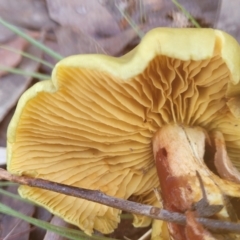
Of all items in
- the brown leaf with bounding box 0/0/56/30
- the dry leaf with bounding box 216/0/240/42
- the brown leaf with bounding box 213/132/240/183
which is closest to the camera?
the brown leaf with bounding box 213/132/240/183

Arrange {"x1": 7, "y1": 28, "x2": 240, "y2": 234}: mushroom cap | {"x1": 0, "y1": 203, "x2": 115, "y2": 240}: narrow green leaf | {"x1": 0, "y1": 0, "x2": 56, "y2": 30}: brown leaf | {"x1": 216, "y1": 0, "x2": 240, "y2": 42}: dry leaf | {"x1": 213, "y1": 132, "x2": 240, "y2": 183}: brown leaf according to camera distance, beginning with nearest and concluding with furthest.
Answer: {"x1": 7, "y1": 28, "x2": 240, "y2": 234}: mushroom cap < {"x1": 213, "y1": 132, "x2": 240, "y2": 183}: brown leaf < {"x1": 0, "y1": 203, "x2": 115, "y2": 240}: narrow green leaf < {"x1": 216, "y1": 0, "x2": 240, "y2": 42}: dry leaf < {"x1": 0, "y1": 0, "x2": 56, "y2": 30}: brown leaf

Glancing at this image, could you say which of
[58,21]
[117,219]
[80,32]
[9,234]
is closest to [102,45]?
[80,32]

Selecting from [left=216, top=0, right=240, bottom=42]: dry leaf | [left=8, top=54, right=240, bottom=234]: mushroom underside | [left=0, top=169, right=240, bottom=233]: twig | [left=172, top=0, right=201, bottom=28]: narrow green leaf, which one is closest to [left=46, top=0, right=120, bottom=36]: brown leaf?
[left=172, top=0, right=201, bottom=28]: narrow green leaf

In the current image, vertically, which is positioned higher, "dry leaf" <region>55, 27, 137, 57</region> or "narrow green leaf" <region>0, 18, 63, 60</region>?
"dry leaf" <region>55, 27, 137, 57</region>

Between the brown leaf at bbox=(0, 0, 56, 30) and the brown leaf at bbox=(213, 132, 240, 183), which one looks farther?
the brown leaf at bbox=(0, 0, 56, 30)

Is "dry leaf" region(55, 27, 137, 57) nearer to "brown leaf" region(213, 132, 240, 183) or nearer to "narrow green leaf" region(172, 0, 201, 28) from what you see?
"narrow green leaf" region(172, 0, 201, 28)

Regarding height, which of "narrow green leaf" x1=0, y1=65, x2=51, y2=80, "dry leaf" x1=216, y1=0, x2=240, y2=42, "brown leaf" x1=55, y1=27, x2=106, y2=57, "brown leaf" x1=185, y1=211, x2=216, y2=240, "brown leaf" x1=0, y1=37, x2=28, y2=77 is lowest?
"brown leaf" x1=185, y1=211, x2=216, y2=240

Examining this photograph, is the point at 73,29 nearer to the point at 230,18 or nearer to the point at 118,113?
the point at 230,18
